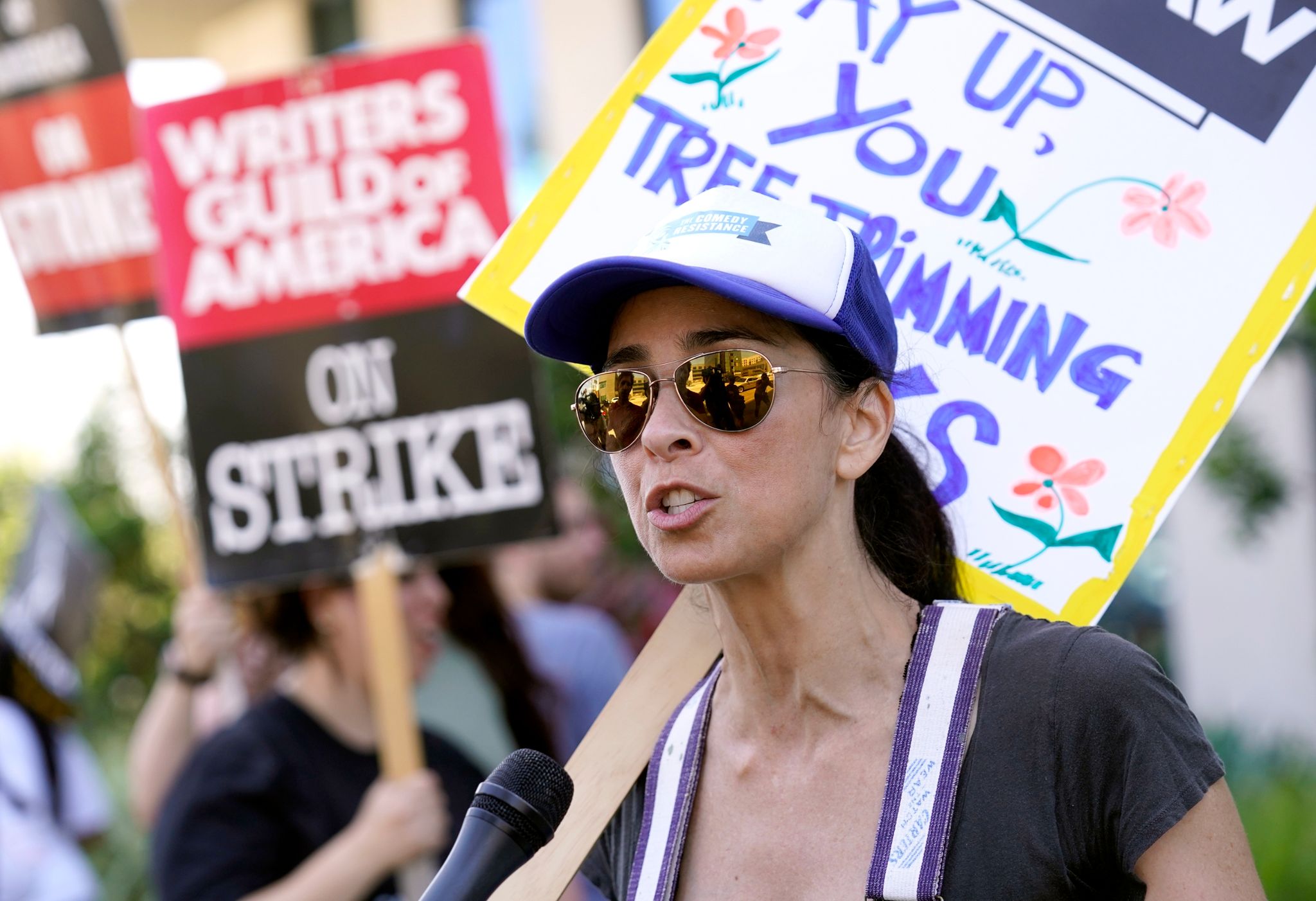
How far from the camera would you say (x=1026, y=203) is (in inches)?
80.3

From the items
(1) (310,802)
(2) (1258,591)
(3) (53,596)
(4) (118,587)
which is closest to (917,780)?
(1) (310,802)

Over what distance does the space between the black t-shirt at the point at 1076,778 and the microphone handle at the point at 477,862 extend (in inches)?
19.4

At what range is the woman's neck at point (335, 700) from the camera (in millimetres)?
3543

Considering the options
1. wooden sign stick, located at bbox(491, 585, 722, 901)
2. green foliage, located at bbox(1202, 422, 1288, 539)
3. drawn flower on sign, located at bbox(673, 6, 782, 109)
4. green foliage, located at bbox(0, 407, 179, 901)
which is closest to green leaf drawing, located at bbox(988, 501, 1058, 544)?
wooden sign stick, located at bbox(491, 585, 722, 901)

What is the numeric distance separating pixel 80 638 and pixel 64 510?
561mm

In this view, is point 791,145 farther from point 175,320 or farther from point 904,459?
point 175,320

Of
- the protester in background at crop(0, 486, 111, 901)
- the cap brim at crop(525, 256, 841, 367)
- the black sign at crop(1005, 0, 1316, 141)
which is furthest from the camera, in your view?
the protester in background at crop(0, 486, 111, 901)

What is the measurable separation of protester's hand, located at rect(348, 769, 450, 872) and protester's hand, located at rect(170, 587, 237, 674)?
155 cm

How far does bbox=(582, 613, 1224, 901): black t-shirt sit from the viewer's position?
1567 millimetres

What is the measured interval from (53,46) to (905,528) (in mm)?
3887

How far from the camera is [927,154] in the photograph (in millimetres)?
2086

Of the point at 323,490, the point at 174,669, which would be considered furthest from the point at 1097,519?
the point at 174,669

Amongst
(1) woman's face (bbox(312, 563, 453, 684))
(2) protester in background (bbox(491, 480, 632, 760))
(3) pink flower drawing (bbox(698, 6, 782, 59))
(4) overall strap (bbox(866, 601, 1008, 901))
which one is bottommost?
(2) protester in background (bbox(491, 480, 632, 760))

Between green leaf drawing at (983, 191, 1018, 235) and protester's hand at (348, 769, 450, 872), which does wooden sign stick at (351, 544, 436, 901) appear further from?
green leaf drawing at (983, 191, 1018, 235)
